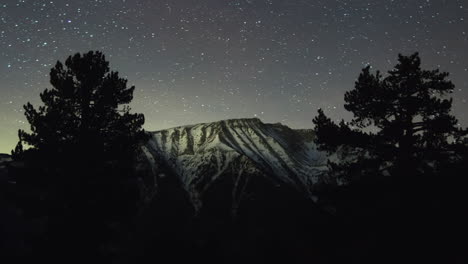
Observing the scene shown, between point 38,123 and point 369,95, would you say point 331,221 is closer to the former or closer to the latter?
point 369,95

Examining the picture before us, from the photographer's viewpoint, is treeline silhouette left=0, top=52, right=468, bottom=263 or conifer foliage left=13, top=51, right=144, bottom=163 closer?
treeline silhouette left=0, top=52, right=468, bottom=263

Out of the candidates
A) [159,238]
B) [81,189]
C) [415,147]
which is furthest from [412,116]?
[81,189]

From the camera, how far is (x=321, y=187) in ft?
49.3

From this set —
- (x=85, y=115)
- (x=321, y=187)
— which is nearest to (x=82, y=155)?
(x=85, y=115)

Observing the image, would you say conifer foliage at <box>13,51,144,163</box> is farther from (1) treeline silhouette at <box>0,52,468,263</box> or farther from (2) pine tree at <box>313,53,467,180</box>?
(2) pine tree at <box>313,53,467,180</box>

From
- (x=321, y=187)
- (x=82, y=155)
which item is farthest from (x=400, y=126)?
(x=82, y=155)

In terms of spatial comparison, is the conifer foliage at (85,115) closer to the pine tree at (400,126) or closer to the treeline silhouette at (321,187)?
the treeline silhouette at (321,187)

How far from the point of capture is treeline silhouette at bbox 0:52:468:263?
1213 centimetres

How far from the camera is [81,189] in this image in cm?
1523

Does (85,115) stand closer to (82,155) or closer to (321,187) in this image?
(82,155)

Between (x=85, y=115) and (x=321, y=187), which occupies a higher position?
(x=85, y=115)

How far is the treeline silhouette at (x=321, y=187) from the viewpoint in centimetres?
1213

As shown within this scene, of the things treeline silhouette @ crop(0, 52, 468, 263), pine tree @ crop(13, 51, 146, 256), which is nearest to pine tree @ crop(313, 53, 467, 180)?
treeline silhouette @ crop(0, 52, 468, 263)

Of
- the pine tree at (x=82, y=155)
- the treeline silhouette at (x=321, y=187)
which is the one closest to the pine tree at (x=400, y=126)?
the treeline silhouette at (x=321, y=187)
